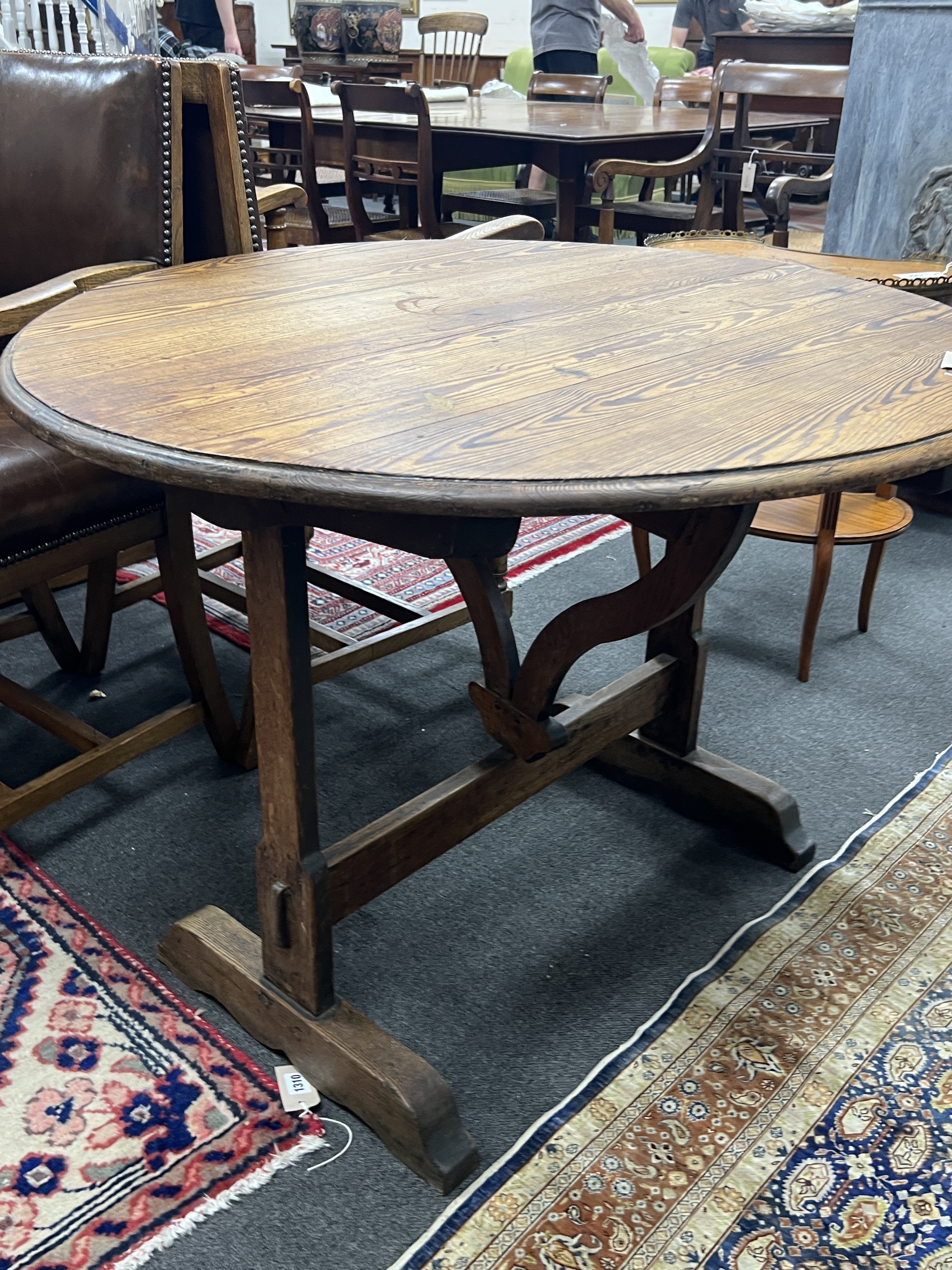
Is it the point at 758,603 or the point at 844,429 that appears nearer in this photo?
the point at 844,429

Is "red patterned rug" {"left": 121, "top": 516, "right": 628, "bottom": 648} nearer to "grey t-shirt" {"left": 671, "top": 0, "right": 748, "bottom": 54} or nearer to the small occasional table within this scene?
the small occasional table

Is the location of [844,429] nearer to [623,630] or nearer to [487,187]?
[623,630]

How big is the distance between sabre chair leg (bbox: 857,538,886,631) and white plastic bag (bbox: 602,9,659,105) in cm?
501

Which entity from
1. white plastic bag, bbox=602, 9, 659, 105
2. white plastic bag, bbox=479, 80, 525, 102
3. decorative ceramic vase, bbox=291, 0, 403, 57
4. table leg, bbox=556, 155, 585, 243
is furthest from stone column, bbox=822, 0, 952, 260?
decorative ceramic vase, bbox=291, 0, 403, 57

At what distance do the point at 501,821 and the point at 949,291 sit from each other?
4.58ft

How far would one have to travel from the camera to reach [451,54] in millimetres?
7953

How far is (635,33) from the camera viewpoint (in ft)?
17.7

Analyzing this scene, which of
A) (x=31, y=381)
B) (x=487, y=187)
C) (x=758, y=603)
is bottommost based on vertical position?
(x=758, y=603)

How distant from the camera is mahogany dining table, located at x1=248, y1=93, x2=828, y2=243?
11.6 ft

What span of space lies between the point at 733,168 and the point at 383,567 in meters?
2.34

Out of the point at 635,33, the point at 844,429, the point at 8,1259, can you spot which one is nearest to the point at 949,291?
the point at 844,429

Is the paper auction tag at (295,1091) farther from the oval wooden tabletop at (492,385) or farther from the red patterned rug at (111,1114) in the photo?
the oval wooden tabletop at (492,385)

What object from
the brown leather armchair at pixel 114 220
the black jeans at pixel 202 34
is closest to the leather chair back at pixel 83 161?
the brown leather armchair at pixel 114 220

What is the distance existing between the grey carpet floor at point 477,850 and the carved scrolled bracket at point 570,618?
0.87 feet
